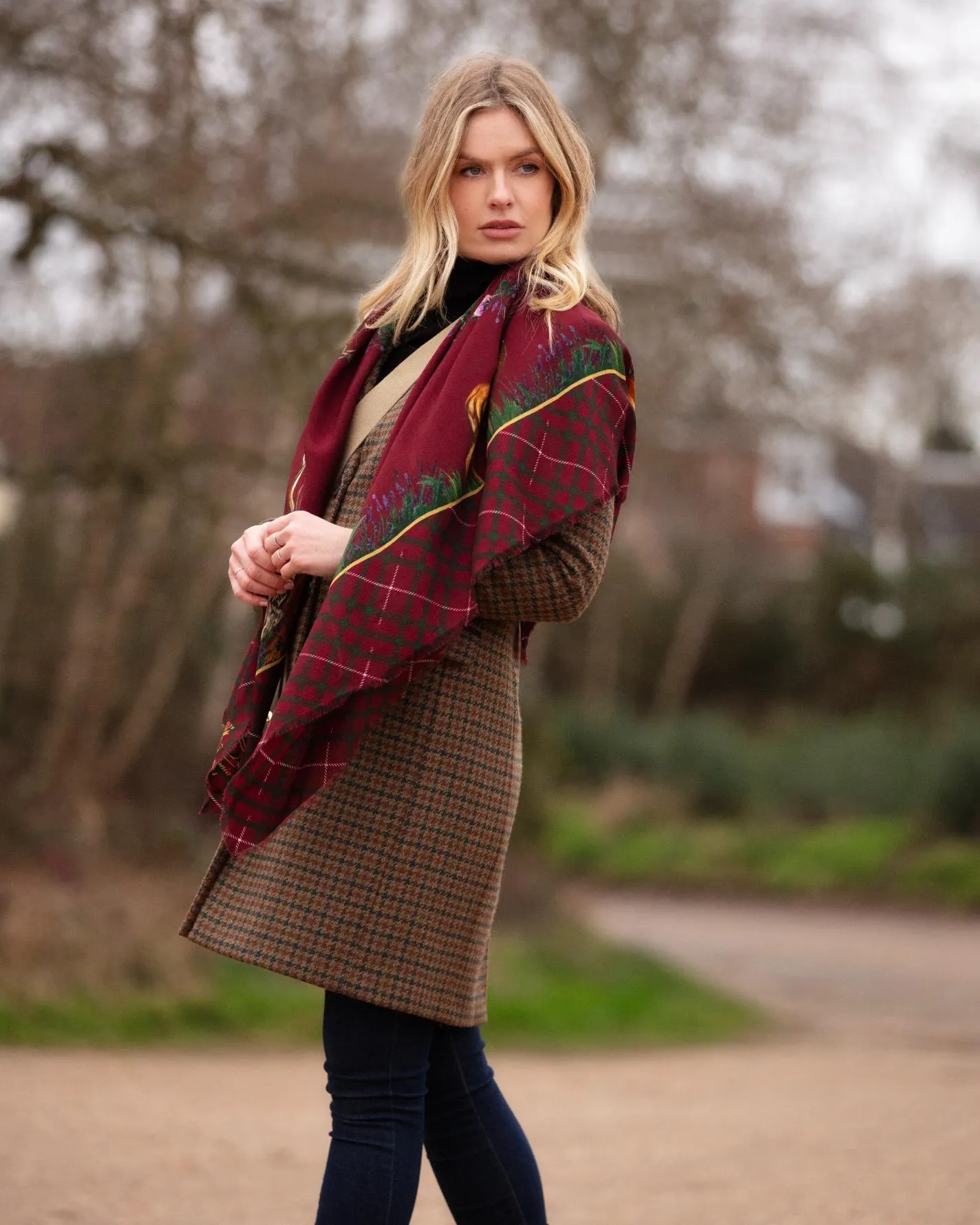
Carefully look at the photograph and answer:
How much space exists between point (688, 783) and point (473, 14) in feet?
23.4

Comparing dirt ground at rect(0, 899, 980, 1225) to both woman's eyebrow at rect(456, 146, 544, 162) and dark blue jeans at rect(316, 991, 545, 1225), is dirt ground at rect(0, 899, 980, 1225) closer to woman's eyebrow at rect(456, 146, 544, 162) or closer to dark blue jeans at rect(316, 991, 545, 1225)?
dark blue jeans at rect(316, 991, 545, 1225)

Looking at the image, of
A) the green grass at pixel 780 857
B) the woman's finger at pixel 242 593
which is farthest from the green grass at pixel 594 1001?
the woman's finger at pixel 242 593

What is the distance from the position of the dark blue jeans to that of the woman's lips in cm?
108

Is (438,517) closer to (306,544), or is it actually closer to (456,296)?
(306,544)

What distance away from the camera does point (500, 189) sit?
2.14 meters

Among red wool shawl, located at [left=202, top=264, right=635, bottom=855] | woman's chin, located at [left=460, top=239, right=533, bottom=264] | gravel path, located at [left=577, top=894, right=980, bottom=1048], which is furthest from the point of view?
gravel path, located at [left=577, top=894, right=980, bottom=1048]

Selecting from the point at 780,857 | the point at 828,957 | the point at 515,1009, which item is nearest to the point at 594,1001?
the point at 515,1009

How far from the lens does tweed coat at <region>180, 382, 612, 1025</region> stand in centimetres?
202

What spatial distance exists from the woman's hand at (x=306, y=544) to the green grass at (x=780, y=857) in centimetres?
761

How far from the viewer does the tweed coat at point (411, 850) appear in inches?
79.5

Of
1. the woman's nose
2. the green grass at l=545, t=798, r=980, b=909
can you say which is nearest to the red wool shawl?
the woman's nose

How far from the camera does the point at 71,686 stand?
311 inches

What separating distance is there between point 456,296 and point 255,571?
19.7 inches

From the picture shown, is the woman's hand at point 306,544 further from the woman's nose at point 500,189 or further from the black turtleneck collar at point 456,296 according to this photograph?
the woman's nose at point 500,189
